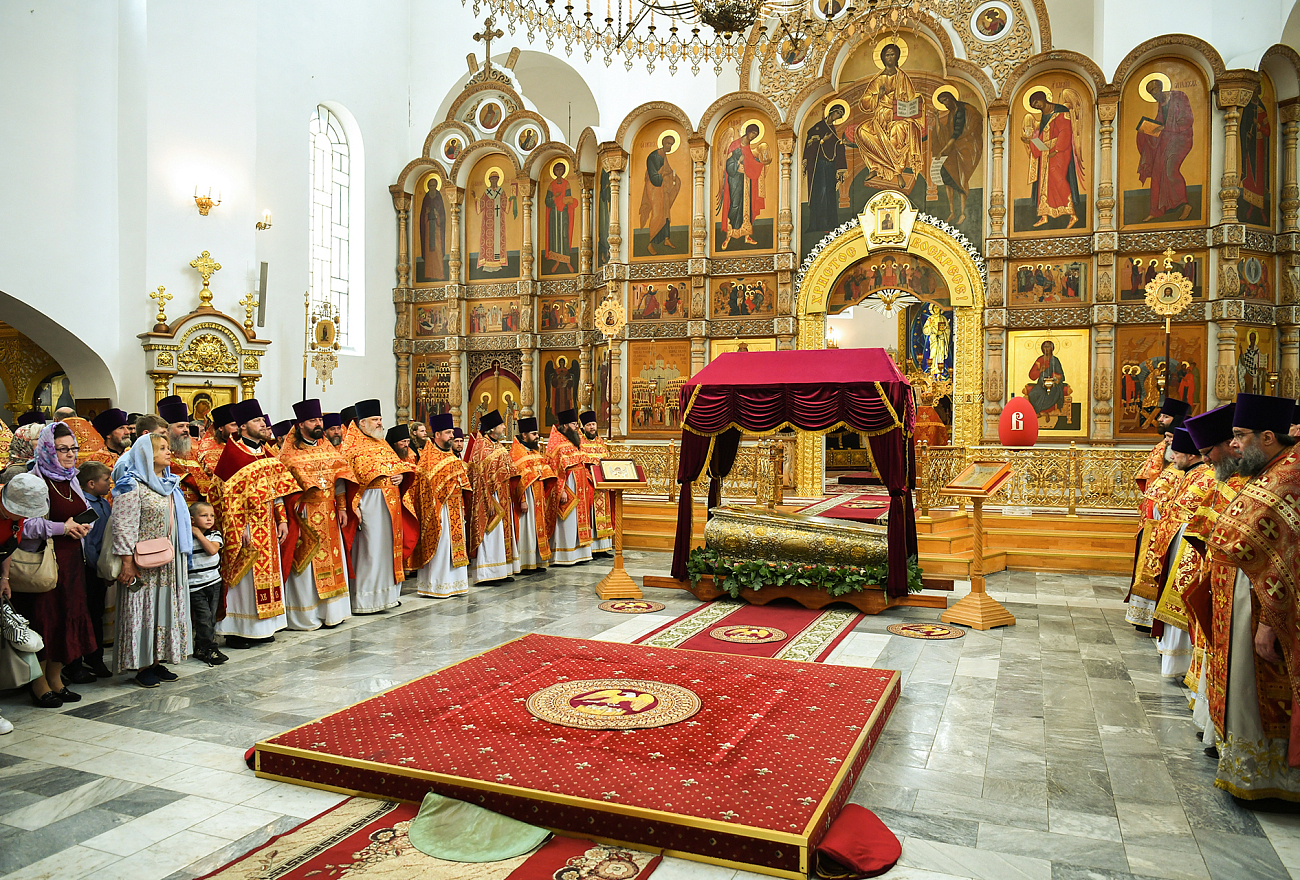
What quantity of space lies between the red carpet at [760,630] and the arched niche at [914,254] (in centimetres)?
Answer: 680

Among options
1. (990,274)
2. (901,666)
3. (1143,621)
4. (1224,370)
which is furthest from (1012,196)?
(901,666)

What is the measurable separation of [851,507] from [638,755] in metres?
9.84

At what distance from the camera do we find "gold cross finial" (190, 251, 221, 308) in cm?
1320

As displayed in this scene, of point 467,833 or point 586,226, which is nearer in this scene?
point 467,833

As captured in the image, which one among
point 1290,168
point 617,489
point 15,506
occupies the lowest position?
point 617,489

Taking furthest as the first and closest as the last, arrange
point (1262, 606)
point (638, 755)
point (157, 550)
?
point (157, 550), point (638, 755), point (1262, 606)

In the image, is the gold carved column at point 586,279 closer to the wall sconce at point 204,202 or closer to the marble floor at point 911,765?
the wall sconce at point 204,202

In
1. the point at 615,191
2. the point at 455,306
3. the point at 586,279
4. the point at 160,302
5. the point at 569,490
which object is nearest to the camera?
the point at 569,490

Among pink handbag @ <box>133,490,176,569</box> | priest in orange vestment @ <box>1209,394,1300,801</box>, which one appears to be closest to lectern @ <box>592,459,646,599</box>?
pink handbag @ <box>133,490,176,569</box>

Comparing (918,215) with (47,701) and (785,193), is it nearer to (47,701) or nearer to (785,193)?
(785,193)

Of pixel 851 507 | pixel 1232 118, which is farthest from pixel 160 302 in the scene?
pixel 1232 118

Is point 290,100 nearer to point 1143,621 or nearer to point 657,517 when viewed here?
point 657,517

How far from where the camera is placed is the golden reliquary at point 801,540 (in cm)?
838

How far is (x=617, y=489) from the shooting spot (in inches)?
350
